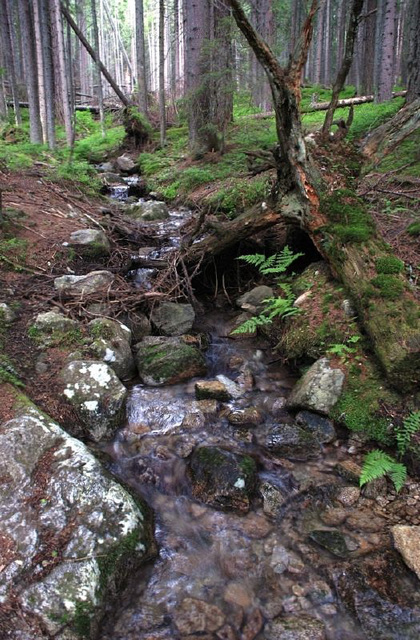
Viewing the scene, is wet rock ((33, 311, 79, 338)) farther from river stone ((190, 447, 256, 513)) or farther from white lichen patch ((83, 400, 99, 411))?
river stone ((190, 447, 256, 513))

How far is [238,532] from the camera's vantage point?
3400 millimetres

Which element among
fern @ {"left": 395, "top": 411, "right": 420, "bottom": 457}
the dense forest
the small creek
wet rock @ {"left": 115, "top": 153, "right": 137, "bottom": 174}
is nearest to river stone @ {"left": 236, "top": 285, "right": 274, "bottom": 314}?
the dense forest

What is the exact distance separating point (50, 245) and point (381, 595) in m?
6.59

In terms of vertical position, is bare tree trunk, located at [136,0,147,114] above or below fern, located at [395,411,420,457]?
above

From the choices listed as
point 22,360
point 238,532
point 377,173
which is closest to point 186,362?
point 22,360

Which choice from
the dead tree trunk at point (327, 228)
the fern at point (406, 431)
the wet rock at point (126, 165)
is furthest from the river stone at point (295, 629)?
the wet rock at point (126, 165)

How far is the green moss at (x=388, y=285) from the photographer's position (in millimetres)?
4230

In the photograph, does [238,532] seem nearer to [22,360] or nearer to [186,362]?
[186,362]

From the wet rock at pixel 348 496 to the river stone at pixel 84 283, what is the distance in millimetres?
4135

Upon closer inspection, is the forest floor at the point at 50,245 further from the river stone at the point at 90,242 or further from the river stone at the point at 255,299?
the river stone at the point at 255,299

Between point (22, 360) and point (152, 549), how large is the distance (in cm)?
247

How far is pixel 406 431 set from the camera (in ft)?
11.8

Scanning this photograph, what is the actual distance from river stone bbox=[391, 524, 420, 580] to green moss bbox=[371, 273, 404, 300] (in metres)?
2.20

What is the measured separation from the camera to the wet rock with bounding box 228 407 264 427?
4535mm
